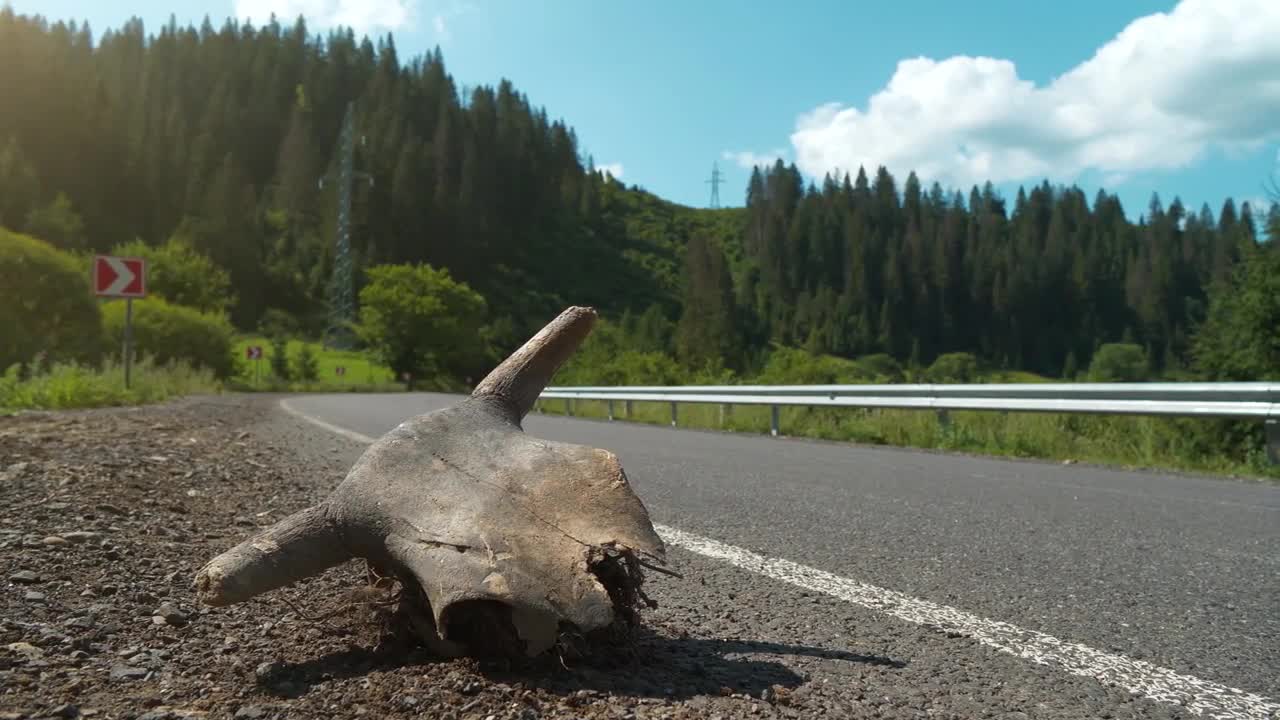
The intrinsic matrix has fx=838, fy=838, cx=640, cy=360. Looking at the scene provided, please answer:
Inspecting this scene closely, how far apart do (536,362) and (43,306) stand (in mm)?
22646

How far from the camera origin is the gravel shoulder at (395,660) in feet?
5.33

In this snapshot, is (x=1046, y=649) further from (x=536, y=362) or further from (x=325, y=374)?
(x=325, y=374)

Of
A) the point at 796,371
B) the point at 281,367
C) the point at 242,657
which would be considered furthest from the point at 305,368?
the point at 242,657

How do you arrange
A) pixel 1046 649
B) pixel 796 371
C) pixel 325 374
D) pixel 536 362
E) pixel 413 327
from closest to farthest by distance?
pixel 1046 649 → pixel 536 362 → pixel 796 371 → pixel 325 374 → pixel 413 327

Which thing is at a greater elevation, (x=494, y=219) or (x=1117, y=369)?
(x=494, y=219)

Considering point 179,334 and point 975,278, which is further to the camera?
point 975,278

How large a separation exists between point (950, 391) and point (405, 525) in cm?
987

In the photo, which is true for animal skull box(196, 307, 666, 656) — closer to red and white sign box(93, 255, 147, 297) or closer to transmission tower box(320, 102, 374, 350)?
red and white sign box(93, 255, 147, 297)

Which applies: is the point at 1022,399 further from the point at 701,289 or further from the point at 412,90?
the point at 412,90

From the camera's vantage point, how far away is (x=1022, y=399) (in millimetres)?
9828

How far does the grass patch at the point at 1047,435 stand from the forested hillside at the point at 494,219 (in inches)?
2790

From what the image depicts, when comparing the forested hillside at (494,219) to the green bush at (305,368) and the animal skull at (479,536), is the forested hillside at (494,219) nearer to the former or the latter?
the green bush at (305,368)

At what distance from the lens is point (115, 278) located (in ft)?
45.8

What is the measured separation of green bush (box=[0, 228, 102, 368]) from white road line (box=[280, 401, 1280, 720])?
21.3 m
